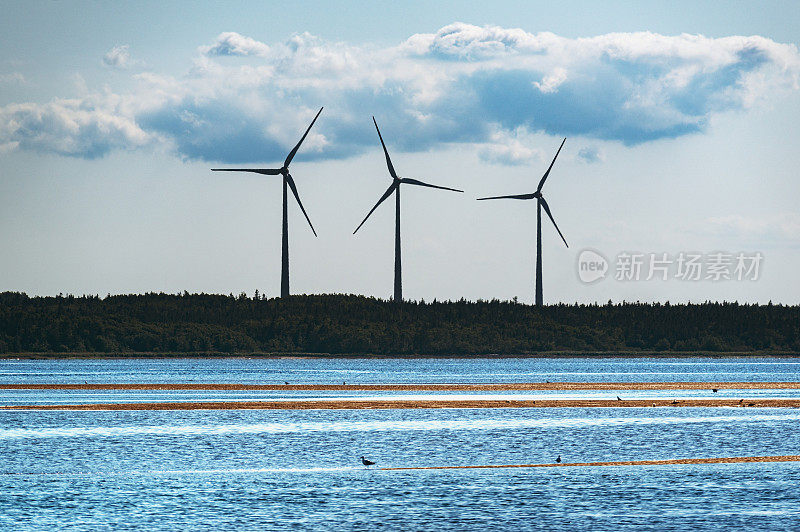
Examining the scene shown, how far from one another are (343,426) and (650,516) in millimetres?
42543

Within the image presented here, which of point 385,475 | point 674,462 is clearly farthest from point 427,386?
point 385,475

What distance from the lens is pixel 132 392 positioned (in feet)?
442

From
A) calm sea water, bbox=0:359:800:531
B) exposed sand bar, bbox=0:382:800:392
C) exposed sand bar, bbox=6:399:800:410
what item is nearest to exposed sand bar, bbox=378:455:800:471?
calm sea water, bbox=0:359:800:531

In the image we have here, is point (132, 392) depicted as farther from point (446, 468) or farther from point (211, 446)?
point (446, 468)

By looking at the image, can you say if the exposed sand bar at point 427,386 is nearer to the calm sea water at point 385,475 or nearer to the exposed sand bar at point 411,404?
the exposed sand bar at point 411,404

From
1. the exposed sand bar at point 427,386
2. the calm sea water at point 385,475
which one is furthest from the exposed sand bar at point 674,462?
the exposed sand bar at point 427,386

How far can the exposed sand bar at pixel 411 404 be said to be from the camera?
107938 millimetres

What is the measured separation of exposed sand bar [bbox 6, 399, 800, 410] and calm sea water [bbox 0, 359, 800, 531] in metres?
10.9

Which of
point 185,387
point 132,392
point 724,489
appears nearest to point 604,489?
point 724,489

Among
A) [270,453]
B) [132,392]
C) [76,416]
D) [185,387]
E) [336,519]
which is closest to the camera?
[336,519]

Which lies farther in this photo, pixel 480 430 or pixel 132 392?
pixel 132 392

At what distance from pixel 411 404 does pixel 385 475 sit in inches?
2081

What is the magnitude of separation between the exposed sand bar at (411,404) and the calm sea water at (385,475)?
1095cm

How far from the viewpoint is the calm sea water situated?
4900cm
